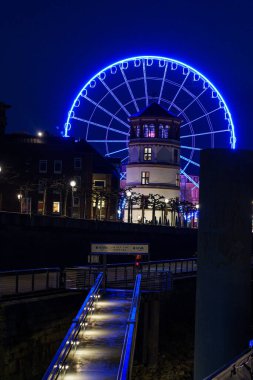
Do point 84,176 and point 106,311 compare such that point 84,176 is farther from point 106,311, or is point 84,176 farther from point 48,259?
point 106,311

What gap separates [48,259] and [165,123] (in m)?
47.1

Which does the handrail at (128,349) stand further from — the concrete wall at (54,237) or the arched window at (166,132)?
the arched window at (166,132)

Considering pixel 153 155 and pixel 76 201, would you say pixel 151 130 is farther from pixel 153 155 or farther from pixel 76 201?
pixel 76 201

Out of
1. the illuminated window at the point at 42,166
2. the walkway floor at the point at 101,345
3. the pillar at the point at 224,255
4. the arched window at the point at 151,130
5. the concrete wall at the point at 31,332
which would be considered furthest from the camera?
the arched window at the point at 151,130

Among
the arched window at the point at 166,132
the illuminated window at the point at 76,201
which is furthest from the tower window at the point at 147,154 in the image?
the illuminated window at the point at 76,201

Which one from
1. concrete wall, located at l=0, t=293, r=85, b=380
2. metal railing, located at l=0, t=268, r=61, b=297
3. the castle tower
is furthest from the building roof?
concrete wall, located at l=0, t=293, r=85, b=380

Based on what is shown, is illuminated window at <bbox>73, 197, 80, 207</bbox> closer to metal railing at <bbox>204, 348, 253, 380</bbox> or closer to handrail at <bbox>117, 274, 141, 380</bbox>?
handrail at <bbox>117, 274, 141, 380</bbox>

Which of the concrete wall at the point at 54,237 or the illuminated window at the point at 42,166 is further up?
the illuminated window at the point at 42,166

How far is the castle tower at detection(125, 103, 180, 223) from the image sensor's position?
274ft

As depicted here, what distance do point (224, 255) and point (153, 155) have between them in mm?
65837

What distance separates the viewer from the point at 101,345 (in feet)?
59.3

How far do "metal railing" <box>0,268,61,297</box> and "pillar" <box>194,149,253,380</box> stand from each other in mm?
7357

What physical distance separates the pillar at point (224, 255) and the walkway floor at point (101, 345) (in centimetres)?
239

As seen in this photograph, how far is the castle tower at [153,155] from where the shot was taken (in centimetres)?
8356
